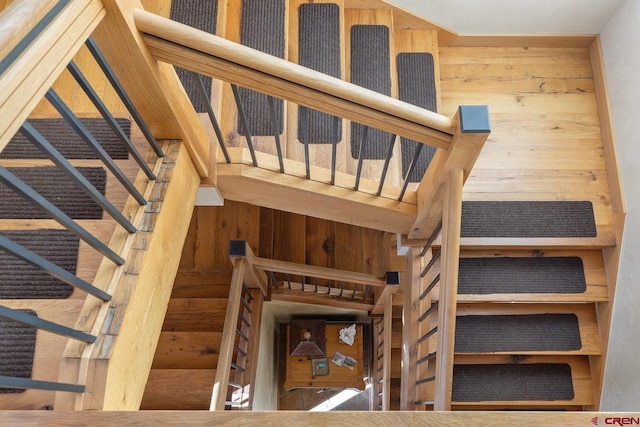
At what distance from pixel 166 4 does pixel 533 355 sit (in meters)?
2.69

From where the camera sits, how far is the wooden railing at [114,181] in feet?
2.97

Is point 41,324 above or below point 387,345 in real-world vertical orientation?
below

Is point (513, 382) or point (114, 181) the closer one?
point (114, 181)

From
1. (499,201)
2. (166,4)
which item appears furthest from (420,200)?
(166,4)

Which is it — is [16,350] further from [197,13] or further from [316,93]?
[197,13]

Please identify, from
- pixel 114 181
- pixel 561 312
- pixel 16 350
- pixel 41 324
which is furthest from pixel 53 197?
pixel 561 312

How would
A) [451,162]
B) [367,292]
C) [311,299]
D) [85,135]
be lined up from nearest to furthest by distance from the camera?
[85,135] → [451,162] → [367,292] → [311,299]

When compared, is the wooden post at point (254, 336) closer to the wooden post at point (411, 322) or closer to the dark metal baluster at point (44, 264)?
the wooden post at point (411, 322)

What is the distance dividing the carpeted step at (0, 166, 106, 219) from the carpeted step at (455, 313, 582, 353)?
1896 mm

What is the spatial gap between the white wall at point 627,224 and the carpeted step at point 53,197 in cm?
245

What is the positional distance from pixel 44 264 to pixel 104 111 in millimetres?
448

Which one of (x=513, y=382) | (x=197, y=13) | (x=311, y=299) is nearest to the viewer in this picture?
(x=197, y=13)

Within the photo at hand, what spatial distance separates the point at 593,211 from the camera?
2758 millimetres

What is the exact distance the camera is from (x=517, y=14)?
3.03 m
